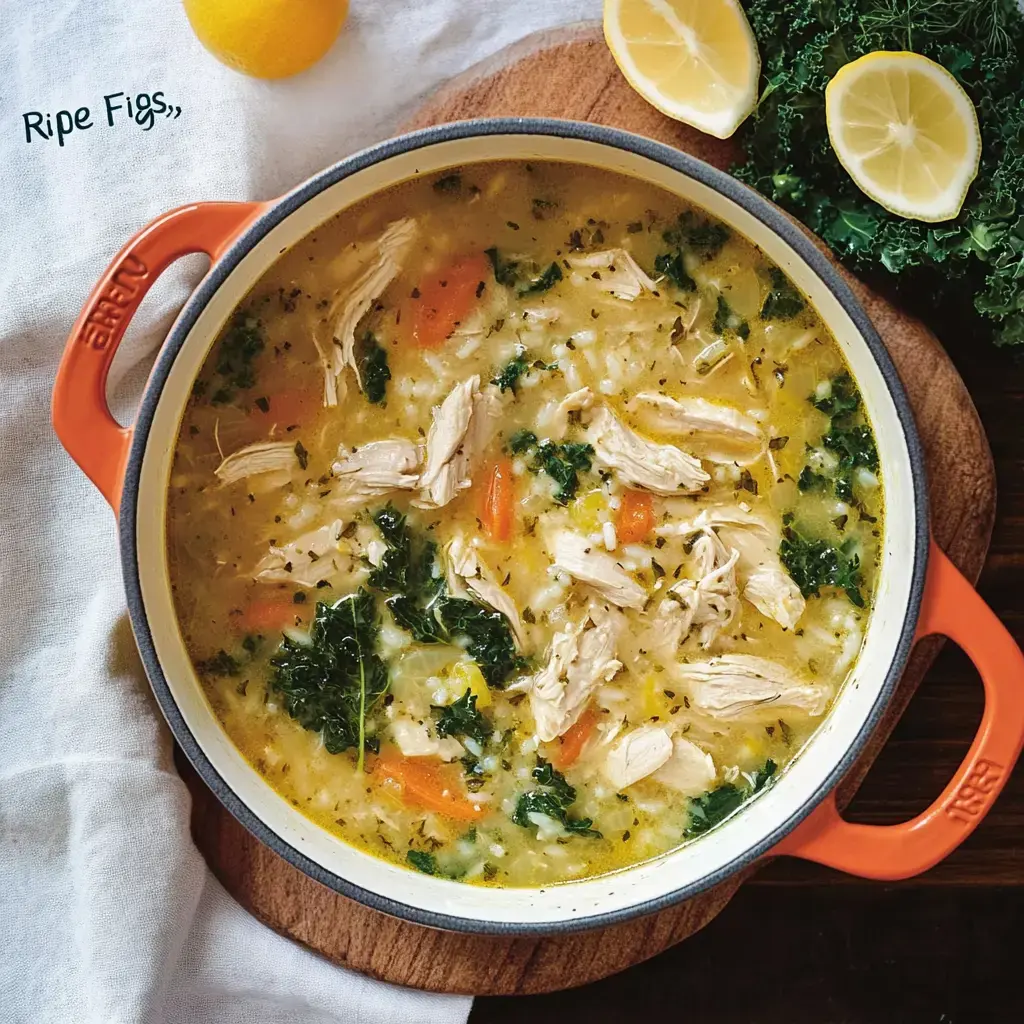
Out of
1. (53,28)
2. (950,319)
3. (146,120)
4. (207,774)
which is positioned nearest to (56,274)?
(146,120)

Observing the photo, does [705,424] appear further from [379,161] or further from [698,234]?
[379,161]

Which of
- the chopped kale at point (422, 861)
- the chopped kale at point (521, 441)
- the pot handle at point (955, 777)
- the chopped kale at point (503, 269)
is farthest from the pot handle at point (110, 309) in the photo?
the pot handle at point (955, 777)

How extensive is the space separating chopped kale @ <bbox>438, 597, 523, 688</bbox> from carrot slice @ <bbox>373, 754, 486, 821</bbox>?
0.25 meters

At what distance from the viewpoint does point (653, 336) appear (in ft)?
8.16

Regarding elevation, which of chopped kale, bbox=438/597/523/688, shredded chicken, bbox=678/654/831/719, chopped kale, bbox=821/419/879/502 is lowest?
shredded chicken, bbox=678/654/831/719

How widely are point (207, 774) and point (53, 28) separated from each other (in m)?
1.77

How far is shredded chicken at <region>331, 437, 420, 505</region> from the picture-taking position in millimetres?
2471

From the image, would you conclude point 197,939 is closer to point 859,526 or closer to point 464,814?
point 464,814

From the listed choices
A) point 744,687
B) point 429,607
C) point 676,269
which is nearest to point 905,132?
point 676,269

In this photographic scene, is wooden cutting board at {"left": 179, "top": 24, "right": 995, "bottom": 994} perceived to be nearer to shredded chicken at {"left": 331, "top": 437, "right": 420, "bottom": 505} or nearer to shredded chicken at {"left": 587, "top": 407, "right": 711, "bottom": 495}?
shredded chicken at {"left": 587, "top": 407, "right": 711, "bottom": 495}

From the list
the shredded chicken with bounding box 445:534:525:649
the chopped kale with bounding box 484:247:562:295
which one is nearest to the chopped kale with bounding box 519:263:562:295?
the chopped kale with bounding box 484:247:562:295

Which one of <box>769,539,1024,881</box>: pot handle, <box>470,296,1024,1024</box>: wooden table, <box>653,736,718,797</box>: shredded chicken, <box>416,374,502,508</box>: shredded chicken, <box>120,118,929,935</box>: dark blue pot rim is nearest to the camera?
<box>120,118,929,935</box>: dark blue pot rim

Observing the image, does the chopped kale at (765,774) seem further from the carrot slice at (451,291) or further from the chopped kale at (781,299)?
the carrot slice at (451,291)

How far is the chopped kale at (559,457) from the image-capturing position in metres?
2.50
